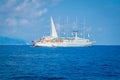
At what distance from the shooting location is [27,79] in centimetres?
3253

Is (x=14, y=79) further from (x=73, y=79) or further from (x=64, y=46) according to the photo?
(x=64, y=46)

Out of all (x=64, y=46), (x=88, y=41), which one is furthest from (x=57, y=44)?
(x=88, y=41)

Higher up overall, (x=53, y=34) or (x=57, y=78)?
(x=53, y=34)

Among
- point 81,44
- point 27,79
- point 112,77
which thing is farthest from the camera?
point 81,44

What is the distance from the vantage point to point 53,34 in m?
167

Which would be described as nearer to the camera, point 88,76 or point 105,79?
point 105,79

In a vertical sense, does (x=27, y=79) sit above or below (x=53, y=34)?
below

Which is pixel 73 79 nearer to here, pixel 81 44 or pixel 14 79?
pixel 14 79

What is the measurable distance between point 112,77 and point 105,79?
71.2 inches

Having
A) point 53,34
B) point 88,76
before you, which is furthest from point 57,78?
point 53,34

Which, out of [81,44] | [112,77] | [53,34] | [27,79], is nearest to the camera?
[27,79]

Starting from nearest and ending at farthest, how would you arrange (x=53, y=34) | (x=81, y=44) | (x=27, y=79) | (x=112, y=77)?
(x=27, y=79)
(x=112, y=77)
(x=53, y=34)
(x=81, y=44)

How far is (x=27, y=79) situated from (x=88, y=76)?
7.56m

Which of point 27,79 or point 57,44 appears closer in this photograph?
point 27,79
